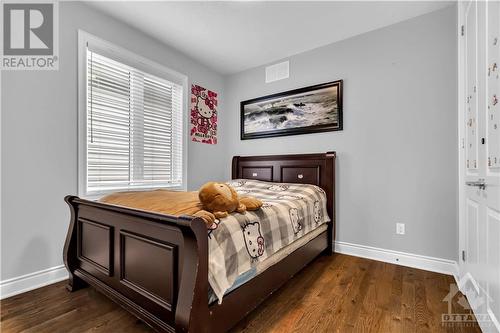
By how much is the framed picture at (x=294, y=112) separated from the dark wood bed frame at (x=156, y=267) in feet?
5.05

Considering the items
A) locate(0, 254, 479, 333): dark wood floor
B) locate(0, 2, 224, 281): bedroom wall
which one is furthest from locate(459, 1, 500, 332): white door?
locate(0, 2, 224, 281): bedroom wall

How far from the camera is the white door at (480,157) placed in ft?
3.84

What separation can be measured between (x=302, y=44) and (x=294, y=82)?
45 centimetres

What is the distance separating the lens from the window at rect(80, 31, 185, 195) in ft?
7.34

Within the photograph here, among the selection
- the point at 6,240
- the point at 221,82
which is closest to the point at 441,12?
the point at 221,82

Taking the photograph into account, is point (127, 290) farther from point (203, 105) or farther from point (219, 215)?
point (203, 105)

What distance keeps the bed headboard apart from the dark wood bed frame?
Result: 3.06 ft

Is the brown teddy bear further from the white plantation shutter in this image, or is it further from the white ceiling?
the white ceiling

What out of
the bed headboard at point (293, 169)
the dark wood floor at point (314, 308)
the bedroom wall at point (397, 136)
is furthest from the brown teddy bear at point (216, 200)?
the bedroom wall at point (397, 136)

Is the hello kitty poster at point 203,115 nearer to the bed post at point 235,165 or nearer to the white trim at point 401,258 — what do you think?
the bed post at point 235,165

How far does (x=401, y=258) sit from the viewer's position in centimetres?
236

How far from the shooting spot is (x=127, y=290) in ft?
4.54

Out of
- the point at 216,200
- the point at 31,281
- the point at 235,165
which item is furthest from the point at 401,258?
the point at 31,281

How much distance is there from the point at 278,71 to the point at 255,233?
8.33ft
